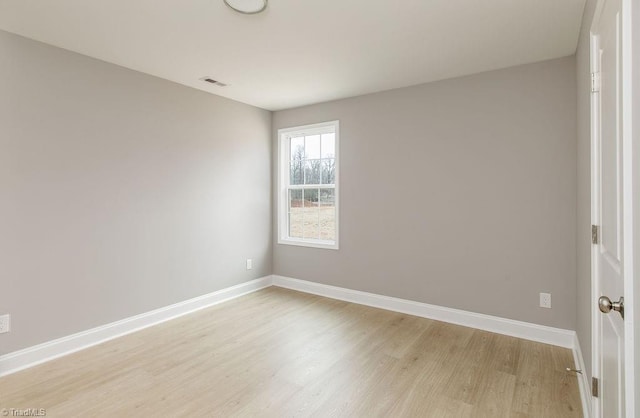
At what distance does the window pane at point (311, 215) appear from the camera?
460 centimetres

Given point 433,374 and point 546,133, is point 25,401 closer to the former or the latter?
point 433,374

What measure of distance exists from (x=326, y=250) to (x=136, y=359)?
7.95 feet

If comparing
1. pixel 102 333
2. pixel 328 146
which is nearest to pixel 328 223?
pixel 328 146

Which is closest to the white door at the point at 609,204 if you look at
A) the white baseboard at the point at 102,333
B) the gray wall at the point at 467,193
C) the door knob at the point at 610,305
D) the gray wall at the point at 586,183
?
the door knob at the point at 610,305

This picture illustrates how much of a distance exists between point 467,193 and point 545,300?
1.19m

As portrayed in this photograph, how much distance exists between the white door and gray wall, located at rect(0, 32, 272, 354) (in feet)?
11.6

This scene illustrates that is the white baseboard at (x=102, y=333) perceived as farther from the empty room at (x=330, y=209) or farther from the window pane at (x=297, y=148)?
the window pane at (x=297, y=148)

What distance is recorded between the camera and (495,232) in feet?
10.5

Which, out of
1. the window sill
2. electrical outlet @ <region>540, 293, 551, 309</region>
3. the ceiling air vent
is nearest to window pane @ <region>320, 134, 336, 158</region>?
the window sill

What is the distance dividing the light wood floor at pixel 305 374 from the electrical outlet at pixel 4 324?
1.13 feet

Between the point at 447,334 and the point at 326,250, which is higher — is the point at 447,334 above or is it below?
below

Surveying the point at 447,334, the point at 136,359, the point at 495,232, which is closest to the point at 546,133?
the point at 495,232

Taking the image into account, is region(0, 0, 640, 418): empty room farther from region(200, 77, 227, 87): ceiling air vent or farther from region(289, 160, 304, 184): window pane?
region(289, 160, 304, 184): window pane

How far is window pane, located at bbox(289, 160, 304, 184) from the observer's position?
15.6 feet
